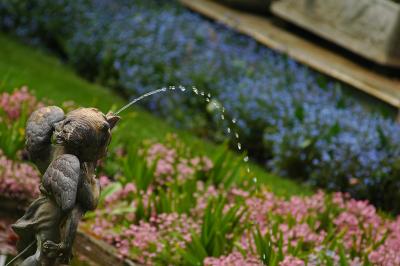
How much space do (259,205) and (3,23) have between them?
6231 millimetres

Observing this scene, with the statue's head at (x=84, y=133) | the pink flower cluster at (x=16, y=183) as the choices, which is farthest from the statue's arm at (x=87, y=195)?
the pink flower cluster at (x=16, y=183)

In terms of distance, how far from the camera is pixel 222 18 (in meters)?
11.0

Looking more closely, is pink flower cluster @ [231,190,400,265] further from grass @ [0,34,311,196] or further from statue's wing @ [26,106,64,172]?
statue's wing @ [26,106,64,172]

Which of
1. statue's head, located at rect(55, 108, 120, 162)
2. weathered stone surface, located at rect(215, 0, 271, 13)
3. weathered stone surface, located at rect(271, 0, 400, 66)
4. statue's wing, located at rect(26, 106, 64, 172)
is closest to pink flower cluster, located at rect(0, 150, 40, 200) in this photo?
statue's wing, located at rect(26, 106, 64, 172)

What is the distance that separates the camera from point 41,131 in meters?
4.11

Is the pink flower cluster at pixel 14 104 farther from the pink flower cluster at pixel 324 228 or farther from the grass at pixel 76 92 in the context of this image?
the pink flower cluster at pixel 324 228

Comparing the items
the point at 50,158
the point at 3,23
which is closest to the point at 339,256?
the point at 50,158

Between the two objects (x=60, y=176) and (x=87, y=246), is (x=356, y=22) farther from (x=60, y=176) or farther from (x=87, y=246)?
(x=60, y=176)

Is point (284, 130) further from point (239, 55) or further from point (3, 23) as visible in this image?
point (3, 23)

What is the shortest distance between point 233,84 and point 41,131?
5.18m

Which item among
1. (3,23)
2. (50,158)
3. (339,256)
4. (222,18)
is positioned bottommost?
(3,23)

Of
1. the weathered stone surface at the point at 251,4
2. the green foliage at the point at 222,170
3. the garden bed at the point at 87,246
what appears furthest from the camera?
the weathered stone surface at the point at 251,4

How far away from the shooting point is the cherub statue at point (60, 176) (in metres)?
3.97

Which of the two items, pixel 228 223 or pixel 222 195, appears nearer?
pixel 228 223
